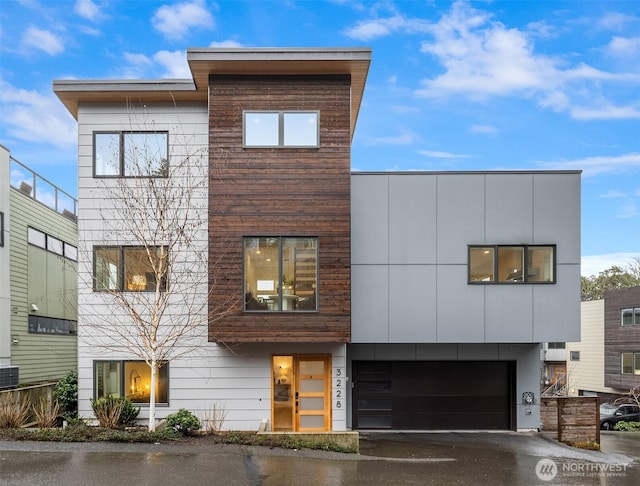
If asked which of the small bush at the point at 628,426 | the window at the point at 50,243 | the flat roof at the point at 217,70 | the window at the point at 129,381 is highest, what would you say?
the flat roof at the point at 217,70

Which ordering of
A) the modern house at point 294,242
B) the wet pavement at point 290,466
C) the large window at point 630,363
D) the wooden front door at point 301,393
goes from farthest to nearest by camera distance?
the large window at point 630,363 → the wooden front door at point 301,393 → the modern house at point 294,242 → the wet pavement at point 290,466

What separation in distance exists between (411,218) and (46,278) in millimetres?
15272

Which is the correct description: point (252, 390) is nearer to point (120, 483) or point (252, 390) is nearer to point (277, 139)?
point (120, 483)

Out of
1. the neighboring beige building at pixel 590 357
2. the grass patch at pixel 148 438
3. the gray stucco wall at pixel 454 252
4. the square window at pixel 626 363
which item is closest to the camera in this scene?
the grass patch at pixel 148 438

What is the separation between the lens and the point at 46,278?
21016mm

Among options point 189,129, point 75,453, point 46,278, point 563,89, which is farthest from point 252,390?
point 563,89

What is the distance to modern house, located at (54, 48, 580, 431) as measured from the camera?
1209 cm

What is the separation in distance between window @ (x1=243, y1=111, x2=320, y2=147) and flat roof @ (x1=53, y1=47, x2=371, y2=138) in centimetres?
98

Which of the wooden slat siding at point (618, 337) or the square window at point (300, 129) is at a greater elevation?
the square window at point (300, 129)

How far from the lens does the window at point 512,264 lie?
1328cm

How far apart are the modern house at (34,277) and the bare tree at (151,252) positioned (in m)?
5.44

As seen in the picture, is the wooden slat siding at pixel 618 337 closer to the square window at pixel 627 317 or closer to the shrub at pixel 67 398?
the square window at pixel 627 317

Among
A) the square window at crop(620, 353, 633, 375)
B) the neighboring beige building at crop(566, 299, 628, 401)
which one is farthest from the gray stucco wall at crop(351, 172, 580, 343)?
the neighboring beige building at crop(566, 299, 628, 401)

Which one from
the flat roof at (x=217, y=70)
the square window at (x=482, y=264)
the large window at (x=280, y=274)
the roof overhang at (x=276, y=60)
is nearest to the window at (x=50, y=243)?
the flat roof at (x=217, y=70)
